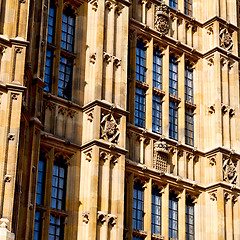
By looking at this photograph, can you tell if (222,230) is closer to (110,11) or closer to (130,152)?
(130,152)

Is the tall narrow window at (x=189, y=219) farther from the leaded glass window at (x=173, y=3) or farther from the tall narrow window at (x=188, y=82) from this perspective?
the leaded glass window at (x=173, y=3)

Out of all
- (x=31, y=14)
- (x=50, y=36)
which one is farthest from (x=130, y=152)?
(x=31, y=14)

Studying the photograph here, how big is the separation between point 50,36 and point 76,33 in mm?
1294

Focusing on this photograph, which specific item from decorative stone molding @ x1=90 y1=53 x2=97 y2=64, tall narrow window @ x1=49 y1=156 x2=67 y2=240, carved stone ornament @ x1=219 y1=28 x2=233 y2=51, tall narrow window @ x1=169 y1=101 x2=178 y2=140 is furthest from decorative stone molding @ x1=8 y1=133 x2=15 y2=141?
carved stone ornament @ x1=219 y1=28 x2=233 y2=51

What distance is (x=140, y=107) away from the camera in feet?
106

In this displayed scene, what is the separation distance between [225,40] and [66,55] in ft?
29.2

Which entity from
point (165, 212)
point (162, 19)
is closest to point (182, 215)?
point (165, 212)

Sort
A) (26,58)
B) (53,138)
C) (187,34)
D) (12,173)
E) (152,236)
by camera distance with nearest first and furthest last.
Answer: (12,173) < (26,58) < (53,138) < (152,236) < (187,34)

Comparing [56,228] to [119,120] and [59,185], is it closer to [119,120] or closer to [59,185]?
[59,185]

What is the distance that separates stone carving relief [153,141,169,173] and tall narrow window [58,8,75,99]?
14.5 ft

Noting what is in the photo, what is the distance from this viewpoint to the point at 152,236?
30.3m

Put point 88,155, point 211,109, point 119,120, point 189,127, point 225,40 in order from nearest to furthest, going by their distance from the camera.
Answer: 1. point 88,155
2. point 119,120
3. point 189,127
4. point 211,109
5. point 225,40

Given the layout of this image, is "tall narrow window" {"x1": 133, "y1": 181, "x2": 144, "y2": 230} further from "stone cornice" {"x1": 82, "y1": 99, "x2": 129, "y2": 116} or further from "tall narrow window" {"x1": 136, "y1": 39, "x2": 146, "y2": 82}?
"tall narrow window" {"x1": 136, "y1": 39, "x2": 146, "y2": 82}

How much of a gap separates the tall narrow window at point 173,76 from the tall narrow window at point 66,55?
5.38 m
